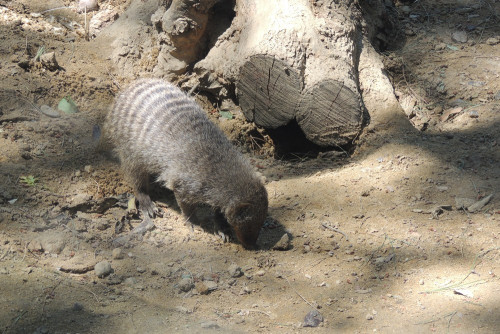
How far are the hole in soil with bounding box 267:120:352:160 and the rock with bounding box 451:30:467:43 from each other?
212 cm

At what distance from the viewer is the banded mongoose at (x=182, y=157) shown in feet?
12.7

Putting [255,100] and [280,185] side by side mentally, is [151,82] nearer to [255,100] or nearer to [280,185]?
[255,100]

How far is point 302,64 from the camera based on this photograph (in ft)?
15.1

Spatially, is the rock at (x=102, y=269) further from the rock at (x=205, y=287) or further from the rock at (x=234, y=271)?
the rock at (x=234, y=271)

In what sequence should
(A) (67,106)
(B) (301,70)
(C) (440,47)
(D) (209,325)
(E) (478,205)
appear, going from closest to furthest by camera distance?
1. (D) (209,325)
2. (E) (478,205)
3. (B) (301,70)
4. (A) (67,106)
5. (C) (440,47)

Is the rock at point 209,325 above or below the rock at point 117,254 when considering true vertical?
above

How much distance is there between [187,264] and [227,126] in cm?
204

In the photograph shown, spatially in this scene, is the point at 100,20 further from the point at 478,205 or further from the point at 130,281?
the point at 478,205

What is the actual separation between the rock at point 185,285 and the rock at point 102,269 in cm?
49

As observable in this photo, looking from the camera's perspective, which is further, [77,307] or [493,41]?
[493,41]

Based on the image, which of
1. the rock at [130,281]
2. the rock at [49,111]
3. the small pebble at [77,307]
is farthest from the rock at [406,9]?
the small pebble at [77,307]

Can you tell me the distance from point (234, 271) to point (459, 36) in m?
3.93

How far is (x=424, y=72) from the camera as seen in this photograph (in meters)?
5.46

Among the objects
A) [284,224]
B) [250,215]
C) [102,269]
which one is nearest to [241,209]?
[250,215]
